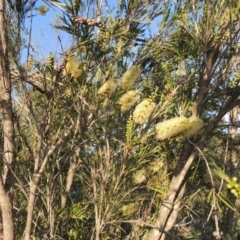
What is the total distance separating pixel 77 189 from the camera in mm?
4199

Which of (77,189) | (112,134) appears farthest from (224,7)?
(77,189)

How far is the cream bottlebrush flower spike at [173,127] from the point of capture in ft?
6.29

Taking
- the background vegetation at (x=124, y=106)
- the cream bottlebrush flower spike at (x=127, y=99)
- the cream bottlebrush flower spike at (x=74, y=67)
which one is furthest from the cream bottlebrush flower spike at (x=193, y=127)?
the cream bottlebrush flower spike at (x=74, y=67)

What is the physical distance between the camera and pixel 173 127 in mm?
1928

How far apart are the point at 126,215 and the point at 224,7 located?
1276 millimetres

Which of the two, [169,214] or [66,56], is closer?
[66,56]

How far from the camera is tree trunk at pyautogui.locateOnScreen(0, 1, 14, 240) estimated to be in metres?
2.00

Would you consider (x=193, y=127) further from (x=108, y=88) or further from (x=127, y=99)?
(x=108, y=88)

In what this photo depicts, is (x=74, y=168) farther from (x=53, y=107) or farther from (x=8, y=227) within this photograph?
(x=8, y=227)

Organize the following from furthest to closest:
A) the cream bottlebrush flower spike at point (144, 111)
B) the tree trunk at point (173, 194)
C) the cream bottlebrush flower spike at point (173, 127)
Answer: the tree trunk at point (173, 194), the cream bottlebrush flower spike at point (144, 111), the cream bottlebrush flower spike at point (173, 127)

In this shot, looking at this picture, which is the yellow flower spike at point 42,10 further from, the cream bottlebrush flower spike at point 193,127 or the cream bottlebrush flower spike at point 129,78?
the cream bottlebrush flower spike at point 193,127

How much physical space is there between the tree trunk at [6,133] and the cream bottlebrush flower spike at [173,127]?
31.1 inches

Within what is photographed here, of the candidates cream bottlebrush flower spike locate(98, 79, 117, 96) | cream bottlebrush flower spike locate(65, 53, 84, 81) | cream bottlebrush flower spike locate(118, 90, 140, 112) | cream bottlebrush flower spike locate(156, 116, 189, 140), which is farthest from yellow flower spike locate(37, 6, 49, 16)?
→ cream bottlebrush flower spike locate(156, 116, 189, 140)

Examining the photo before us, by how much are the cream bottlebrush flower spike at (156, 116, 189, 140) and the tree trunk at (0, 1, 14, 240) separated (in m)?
0.79
